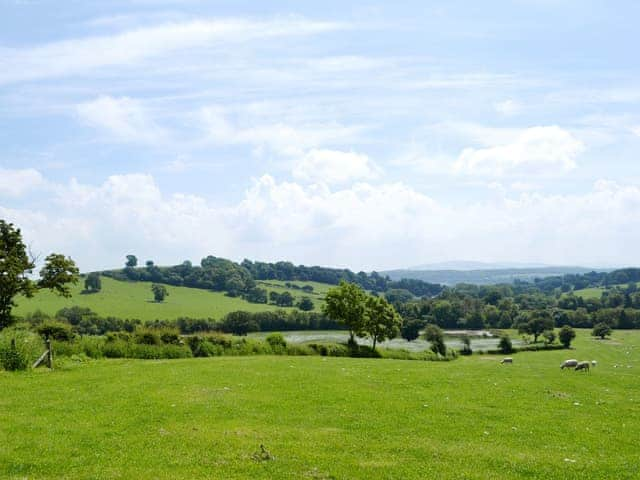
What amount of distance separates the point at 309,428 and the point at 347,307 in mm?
49313

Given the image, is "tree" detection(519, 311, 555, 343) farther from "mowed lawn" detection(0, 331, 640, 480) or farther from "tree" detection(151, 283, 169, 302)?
"tree" detection(151, 283, 169, 302)

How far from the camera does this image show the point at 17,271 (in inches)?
1698

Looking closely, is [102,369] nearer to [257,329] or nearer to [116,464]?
[116,464]

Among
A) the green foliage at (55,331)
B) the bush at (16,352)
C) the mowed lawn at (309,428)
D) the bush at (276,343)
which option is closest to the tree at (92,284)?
the bush at (276,343)

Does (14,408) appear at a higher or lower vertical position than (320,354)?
higher

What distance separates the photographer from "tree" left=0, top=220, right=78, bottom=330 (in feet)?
140

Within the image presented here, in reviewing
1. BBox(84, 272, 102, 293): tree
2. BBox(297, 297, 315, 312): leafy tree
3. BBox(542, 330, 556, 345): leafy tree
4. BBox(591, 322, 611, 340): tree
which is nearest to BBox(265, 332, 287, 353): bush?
BBox(542, 330, 556, 345): leafy tree

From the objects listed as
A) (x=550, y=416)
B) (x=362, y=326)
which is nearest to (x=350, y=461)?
(x=550, y=416)

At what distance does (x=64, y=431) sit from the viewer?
16.4 meters

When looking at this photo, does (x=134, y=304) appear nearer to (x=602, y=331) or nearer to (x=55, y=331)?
(x=55, y=331)

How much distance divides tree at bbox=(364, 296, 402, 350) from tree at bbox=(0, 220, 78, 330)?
36167 mm

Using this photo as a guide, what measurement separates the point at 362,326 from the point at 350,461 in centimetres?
5328

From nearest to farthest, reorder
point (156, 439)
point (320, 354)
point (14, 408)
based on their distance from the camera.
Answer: point (156, 439) → point (14, 408) → point (320, 354)

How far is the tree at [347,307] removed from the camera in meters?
66.7
